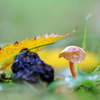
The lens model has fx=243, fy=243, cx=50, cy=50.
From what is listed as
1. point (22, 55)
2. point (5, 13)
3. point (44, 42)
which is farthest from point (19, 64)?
point (5, 13)

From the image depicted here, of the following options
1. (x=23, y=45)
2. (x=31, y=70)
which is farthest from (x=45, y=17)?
(x=31, y=70)

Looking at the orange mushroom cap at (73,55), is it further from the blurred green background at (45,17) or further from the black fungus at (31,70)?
the blurred green background at (45,17)

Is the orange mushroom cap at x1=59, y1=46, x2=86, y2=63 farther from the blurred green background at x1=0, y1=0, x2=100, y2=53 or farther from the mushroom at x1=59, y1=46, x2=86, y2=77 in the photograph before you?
the blurred green background at x1=0, y1=0, x2=100, y2=53

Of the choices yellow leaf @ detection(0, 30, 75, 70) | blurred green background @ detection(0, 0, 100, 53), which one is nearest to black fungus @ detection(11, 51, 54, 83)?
yellow leaf @ detection(0, 30, 75, 70)

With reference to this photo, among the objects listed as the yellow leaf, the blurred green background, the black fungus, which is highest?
the blurred green background

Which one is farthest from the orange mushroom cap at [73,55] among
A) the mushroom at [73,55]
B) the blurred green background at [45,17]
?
the blurred green background at [45,17]

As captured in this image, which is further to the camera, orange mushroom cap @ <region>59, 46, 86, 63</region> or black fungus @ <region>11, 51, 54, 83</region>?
orange mushroom cap @ <region>59, 46, 86, 63</region>

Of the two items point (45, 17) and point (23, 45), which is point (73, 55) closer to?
point (23, 45)

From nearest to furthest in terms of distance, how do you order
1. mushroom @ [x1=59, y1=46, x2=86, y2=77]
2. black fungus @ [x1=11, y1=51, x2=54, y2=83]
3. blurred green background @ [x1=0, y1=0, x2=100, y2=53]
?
1. black fungus @ [x1=11, y1=51, x2=54, y2=83]
2. mushroom @ [x1=59, y1=46, x2=86, y2=77]
3. blurred green background @ [x1=0, y1=0, x2=100, y2=53]
